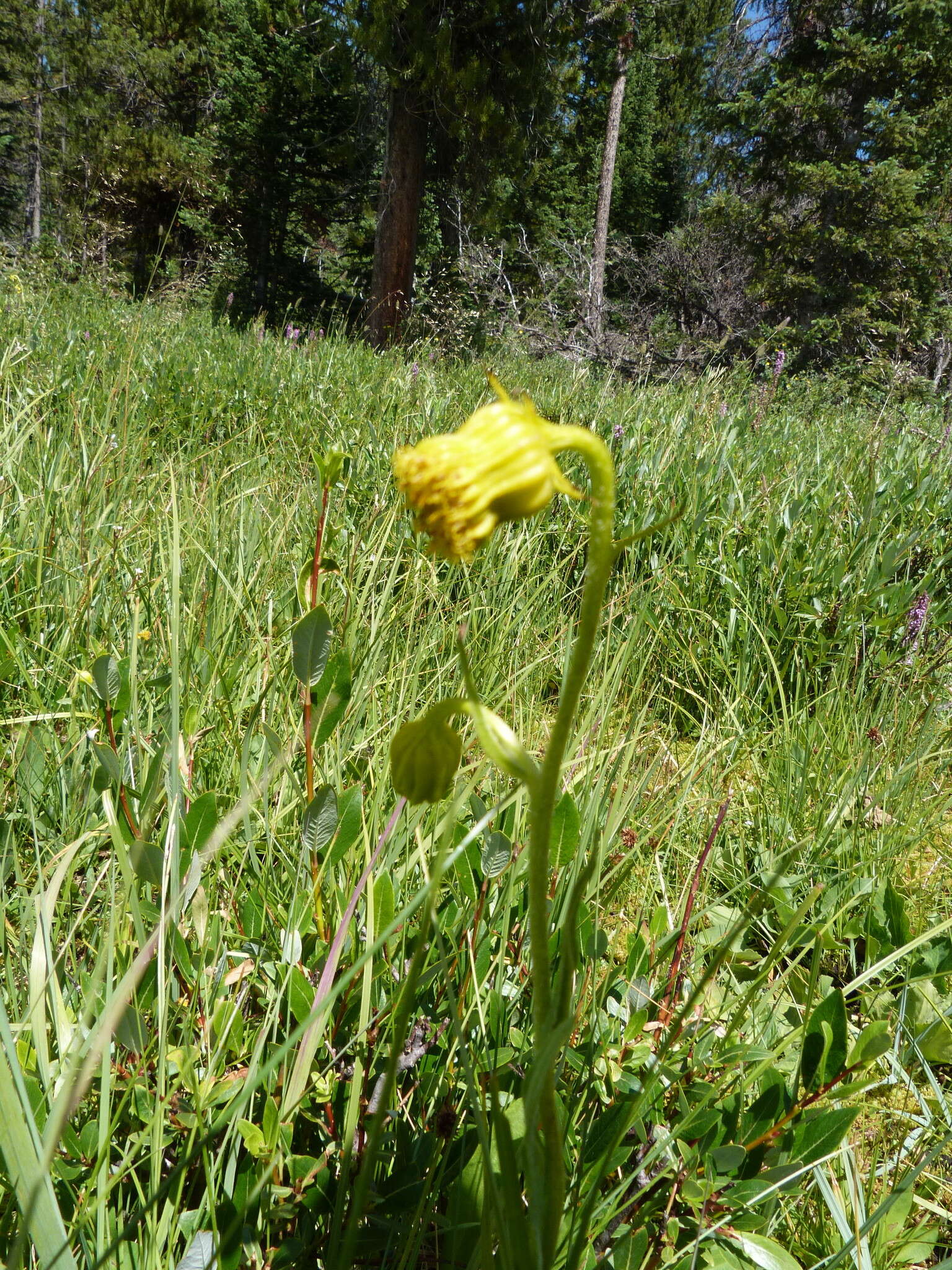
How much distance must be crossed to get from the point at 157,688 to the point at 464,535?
0.91 m

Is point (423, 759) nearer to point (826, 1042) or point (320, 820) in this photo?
point (320, 820)

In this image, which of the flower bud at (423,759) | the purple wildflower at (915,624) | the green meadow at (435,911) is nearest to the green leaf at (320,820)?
the green meadow at (435,911)

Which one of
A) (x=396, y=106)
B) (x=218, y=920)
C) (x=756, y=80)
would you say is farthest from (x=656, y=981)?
(x=756, y=80)

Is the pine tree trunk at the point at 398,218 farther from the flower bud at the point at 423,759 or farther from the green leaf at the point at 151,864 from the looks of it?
the flower bud at the point at 423,759

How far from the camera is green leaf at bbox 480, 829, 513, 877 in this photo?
80cm

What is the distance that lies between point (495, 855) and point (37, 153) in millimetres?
27606

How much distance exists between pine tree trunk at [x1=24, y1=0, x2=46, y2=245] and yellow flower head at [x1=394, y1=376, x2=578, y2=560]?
22.4 metres

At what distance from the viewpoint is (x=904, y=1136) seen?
0.89 meters

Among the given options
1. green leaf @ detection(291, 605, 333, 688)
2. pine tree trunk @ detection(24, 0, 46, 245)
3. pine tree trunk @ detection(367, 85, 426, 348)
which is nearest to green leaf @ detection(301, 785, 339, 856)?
green leaf @ detection(291, 605, 333, 688)

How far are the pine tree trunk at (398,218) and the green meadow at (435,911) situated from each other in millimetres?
6568

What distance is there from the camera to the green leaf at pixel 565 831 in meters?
0.76

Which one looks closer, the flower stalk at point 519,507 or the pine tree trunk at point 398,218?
the flower stalk at point 519,507

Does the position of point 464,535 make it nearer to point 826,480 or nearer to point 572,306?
point 826,480

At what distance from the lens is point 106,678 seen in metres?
0.87
